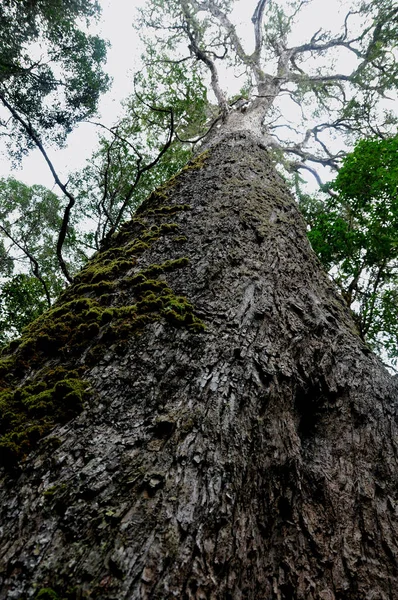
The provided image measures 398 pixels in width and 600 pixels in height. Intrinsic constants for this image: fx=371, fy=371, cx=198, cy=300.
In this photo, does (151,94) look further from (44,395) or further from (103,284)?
(44,395)

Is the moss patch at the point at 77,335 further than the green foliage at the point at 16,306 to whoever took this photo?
No

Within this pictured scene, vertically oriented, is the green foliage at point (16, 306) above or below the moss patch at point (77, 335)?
above

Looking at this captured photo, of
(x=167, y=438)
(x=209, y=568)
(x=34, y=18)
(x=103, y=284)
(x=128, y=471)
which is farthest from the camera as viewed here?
(x=34, y=18)

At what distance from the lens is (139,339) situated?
5.74 feet

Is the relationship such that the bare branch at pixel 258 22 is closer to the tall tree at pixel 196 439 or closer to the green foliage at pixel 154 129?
the green foliage at pixel 154 129

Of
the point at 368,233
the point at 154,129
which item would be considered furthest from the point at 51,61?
the point at 368,233

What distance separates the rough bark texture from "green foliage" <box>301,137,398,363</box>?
353 centimetres

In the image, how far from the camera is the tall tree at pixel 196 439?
1.07 m

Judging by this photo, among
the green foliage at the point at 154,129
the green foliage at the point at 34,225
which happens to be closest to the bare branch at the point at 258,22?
the green foliage at the point at 154,129

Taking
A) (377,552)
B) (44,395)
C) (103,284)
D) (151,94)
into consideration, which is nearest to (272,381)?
(377,552)

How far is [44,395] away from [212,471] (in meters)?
0.72

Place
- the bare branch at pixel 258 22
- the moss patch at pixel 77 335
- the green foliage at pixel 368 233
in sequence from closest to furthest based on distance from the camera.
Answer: the moss patch at pixel 77 335 < the green foliage at pixel 368 233 < the bare branch at pixel 258 22

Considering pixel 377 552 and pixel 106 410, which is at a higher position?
pixel 377 552

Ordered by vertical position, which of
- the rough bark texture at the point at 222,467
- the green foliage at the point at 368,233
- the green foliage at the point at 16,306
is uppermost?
the green foliage at the point at 368,233
